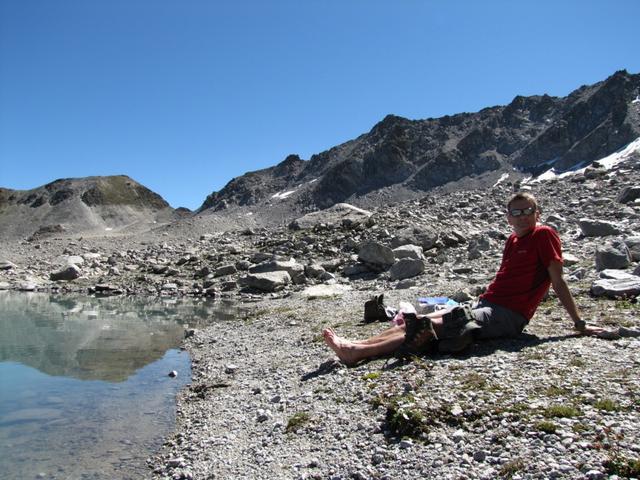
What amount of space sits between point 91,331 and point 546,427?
20427mm

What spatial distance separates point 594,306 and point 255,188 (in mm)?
157364

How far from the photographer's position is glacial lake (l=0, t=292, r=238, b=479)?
8961mm

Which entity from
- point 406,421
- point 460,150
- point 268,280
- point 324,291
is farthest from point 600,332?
point 460,150

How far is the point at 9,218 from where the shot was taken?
15400 cm

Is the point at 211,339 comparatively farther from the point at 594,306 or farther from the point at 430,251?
the point at 430,251

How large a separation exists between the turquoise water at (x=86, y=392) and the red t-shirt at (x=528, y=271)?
23.5 ft

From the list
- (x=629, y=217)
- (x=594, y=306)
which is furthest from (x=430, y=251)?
(x=594, y=306)

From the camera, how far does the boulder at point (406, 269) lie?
1089 inches

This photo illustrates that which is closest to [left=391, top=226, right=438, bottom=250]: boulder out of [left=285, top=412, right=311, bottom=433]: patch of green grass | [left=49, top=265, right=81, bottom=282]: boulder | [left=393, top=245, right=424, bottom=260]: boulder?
[left=393, top=245, right=424, bottom=260]: boulder

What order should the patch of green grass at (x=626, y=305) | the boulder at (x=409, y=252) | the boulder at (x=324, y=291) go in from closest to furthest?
the patch of green grass at (x=626, y=305)
the boulder at (x=324, y=291)
the boulder at (x=409, y=252)

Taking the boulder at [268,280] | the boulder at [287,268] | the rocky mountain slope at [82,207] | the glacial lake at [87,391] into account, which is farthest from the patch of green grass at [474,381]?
the rocky mountain slope at [82,207]

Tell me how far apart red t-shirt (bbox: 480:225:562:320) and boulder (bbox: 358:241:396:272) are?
21694 millimetres

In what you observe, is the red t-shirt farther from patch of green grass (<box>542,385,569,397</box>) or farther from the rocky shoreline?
patch of green grass (<box>542,385,569,397</box>)

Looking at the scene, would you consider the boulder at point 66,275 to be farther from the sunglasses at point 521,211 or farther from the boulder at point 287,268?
the sunglasses at point 521,211
